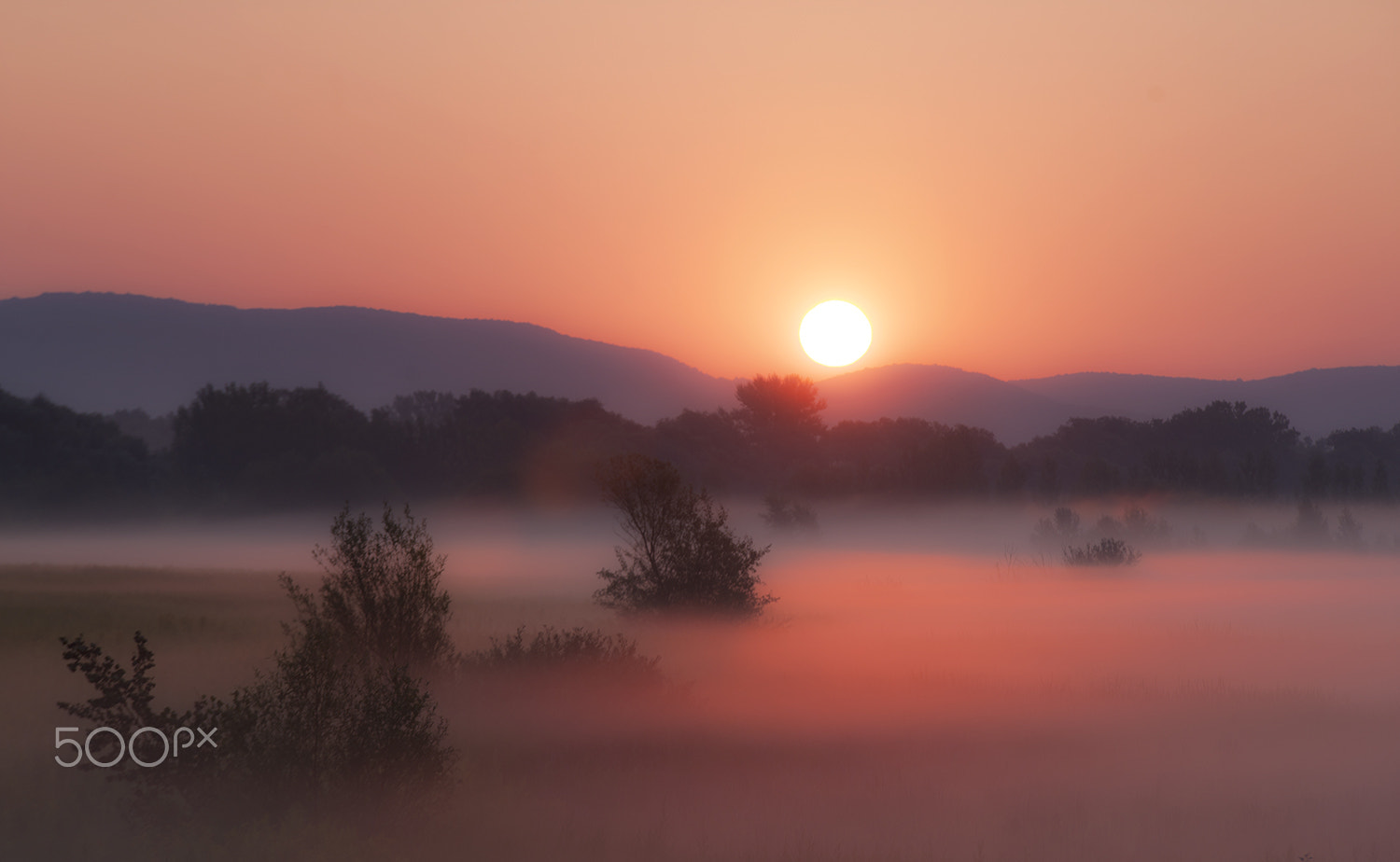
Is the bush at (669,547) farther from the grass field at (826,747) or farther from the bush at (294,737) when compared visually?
the bush at (294,737)

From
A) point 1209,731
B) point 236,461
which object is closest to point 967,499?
point 236,461

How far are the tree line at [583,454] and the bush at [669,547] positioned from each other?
121 ft

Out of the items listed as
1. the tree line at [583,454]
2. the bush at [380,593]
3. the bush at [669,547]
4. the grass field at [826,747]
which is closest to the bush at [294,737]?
the grass field at [826,747]

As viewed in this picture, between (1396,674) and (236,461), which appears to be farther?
(236,461)

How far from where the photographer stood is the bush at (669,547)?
2234 cm

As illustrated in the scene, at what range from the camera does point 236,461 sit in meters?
81.2

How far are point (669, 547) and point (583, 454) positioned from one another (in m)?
65.3

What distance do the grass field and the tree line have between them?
127 ft

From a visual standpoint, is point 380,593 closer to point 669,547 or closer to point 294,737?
point 294,737

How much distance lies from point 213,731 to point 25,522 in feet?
231

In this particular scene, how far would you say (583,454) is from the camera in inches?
3445

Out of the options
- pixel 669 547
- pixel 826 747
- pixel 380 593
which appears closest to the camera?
pixel 380 593

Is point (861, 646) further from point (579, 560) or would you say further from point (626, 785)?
point (579, 560)

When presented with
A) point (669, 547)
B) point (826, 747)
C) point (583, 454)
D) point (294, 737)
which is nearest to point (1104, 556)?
point (669, 547)
